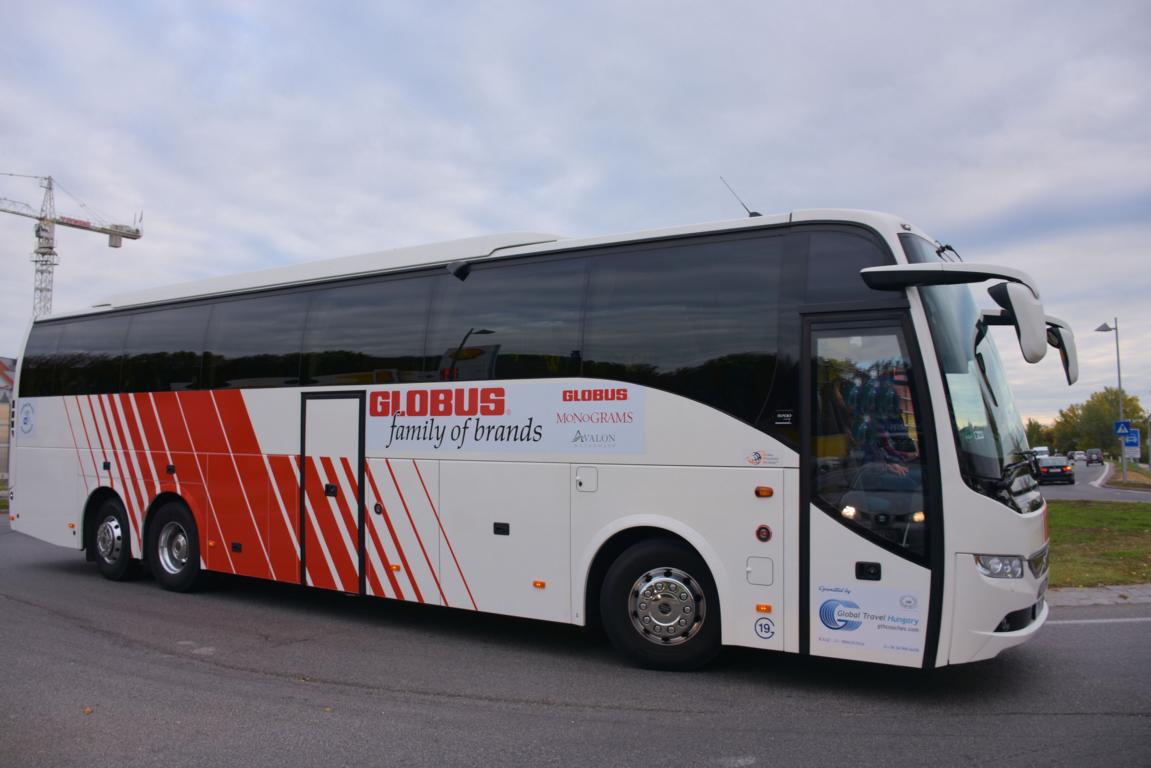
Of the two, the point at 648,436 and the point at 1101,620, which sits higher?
the point at 648,436

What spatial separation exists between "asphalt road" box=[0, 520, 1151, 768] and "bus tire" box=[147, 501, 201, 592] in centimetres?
155

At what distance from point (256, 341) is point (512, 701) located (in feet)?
17.3

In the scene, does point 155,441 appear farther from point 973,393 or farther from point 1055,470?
point 1055,470

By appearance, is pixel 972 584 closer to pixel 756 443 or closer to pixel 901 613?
pixel 901 613

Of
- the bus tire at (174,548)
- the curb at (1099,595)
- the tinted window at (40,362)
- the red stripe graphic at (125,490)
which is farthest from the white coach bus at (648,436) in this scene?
the curb at (1099,595)

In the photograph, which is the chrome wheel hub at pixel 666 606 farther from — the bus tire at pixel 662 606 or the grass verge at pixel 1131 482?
the grass verge at pixel 1131 482

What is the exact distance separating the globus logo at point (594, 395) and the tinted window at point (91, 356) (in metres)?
6.82

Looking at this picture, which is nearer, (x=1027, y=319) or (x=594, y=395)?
(x=1027, y=319)

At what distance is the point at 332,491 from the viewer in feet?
28.1

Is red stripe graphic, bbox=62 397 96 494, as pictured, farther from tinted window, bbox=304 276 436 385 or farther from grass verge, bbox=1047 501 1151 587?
grass verge, bbox=1047 501 1151 587

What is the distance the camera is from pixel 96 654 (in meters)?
7.23

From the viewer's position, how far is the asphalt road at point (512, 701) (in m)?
4.81

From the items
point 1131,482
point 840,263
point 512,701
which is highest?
point 840,263

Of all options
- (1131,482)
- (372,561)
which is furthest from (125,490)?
(1131,482)
